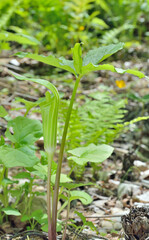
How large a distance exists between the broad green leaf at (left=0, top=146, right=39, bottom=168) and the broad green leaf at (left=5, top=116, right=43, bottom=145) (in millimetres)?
112

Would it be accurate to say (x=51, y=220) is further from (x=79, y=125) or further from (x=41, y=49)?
(x=41, y=49)

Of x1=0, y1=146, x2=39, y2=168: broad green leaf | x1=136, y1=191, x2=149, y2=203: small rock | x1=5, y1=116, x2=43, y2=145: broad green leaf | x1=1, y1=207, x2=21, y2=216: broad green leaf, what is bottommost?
x1=136, y1=191, x2=149, y2=203: small rock

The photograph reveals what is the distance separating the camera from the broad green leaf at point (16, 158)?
1019 millimetres

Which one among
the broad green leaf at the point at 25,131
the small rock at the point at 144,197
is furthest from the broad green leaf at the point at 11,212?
the small rock at the point at 144,197

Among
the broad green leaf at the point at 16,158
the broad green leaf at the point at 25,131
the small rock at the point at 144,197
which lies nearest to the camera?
the broad green leaf at the point at 16,158

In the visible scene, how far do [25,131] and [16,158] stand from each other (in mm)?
230

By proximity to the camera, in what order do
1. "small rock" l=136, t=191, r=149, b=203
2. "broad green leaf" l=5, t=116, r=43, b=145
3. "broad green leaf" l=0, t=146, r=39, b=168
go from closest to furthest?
"broad green leaf" l=0, t=146, r=39, b=168 < "broad green leaf" l=5, t=116, r=43, b=145 < "small rock" l=136, t=191, r=149, b=203

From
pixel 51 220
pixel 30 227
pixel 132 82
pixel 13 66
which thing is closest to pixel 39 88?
pixel 13 66

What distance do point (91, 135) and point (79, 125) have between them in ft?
0.37

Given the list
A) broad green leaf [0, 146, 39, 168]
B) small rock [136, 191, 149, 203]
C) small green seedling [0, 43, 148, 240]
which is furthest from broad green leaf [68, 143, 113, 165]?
small rock [136, 191, 149, 203]

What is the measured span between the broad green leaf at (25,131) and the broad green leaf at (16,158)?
0.37ft

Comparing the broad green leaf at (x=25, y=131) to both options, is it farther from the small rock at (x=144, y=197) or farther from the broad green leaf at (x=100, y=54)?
the small rock at (x=144, y=197)

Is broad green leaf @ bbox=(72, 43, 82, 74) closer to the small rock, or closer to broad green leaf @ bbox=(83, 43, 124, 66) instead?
broad green leaf @ bbox=(83, 43, 124, 66)

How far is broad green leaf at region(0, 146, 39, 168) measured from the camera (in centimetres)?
102
